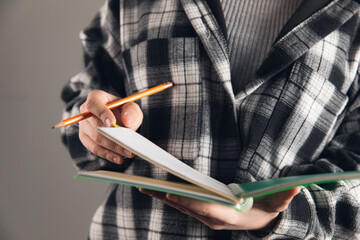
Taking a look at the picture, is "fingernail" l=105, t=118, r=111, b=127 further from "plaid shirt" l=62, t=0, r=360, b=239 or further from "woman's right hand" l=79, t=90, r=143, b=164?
"plaid shirt" l=62, t=0, r=360, b=239

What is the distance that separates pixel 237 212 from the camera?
50 cm

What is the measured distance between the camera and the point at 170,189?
1.17 ft

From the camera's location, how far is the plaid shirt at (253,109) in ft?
1.95

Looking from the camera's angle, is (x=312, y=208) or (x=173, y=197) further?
(x=312, y=208)

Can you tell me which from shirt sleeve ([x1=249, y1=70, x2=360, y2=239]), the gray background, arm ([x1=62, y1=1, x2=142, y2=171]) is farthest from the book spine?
the gray background

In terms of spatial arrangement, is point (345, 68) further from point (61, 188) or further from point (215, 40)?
point (61, 188)

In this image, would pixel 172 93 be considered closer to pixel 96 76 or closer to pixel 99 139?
pixel 99 139

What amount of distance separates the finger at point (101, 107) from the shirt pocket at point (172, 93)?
0.10m

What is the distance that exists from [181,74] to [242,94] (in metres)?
0.11

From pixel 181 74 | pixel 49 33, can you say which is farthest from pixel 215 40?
pixel 49 33

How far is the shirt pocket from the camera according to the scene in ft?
2.01

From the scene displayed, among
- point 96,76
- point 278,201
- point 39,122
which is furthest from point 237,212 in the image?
point 39,122

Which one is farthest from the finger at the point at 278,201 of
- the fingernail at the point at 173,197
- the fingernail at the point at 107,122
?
the fingernail at the point at 107,122

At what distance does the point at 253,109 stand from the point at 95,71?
389mm
